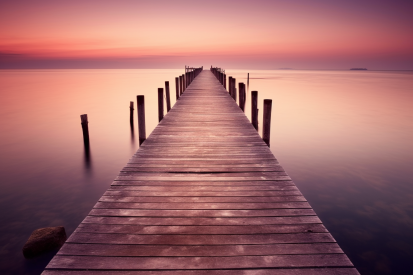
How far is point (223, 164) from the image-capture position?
4523 mm

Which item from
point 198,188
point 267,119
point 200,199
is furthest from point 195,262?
point 267,119

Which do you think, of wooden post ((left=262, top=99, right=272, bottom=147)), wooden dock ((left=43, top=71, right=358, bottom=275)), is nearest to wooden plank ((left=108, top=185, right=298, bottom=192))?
wooden dock ((left=43, top=71, right=358, bottom=275))

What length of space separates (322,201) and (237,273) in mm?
5527

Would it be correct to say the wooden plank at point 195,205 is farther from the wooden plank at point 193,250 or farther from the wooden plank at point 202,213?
the wooden plank at point 193,250

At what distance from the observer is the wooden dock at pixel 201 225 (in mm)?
2275

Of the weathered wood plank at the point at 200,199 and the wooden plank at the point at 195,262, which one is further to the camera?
the weathered wood plank at the point at 200,199

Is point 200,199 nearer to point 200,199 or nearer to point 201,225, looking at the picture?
point 200,199

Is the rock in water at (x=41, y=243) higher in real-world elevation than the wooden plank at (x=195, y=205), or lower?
lower

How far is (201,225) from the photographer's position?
2816mm

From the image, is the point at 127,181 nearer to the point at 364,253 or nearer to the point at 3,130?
the point at 364,253

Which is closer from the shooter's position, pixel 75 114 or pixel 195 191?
pixel 195 191

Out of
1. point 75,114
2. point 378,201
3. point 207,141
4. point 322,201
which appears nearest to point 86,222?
point 207,141

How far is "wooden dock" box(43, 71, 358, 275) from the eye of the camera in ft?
7.47

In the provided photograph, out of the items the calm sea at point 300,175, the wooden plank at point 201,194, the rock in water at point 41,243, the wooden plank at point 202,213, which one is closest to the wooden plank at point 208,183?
the wooden plank at point 201,194
